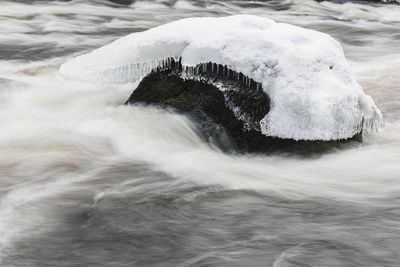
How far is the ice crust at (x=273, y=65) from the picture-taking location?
453cm

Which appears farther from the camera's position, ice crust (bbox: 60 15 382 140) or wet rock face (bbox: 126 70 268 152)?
wet rock face (bbox: 126 70 268 152)

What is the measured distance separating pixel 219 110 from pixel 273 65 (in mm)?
600

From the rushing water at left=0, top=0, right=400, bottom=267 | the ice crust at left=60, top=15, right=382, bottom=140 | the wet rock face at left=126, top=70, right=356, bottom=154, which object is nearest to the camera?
the rushing water at left=0, top=0, right=400, bottom=267

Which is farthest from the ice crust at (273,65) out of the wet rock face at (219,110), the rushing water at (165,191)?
the rushing water at (165,191)

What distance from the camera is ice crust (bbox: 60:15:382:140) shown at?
4531 millimetres

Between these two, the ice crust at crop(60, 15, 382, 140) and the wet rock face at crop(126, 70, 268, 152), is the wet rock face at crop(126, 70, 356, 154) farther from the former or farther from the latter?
the ice crust at crop(60, 15, 382, 140)

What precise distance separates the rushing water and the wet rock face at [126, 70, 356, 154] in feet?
0.31

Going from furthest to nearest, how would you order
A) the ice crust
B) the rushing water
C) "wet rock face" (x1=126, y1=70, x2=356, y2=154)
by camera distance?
"wet rock face" (x1=126, y1=70, x2=356, y2=154), the ice crust, the rushing water

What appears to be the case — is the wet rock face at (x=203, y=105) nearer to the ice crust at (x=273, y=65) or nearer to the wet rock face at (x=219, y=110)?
Result: the wet rock face at (x=219, y=110)

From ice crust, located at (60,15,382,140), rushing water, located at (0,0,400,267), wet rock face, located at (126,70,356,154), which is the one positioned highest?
ice crust, located at (60,15,382,140)

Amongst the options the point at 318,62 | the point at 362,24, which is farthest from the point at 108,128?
the point at 362,24

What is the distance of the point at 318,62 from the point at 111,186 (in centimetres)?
205

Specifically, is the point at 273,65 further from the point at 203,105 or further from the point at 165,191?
the point at 165,191

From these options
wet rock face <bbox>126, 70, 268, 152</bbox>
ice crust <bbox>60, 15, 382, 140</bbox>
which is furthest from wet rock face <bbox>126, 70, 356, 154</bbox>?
ice crust <bbox>60, 15, 382, 140</bbox>
